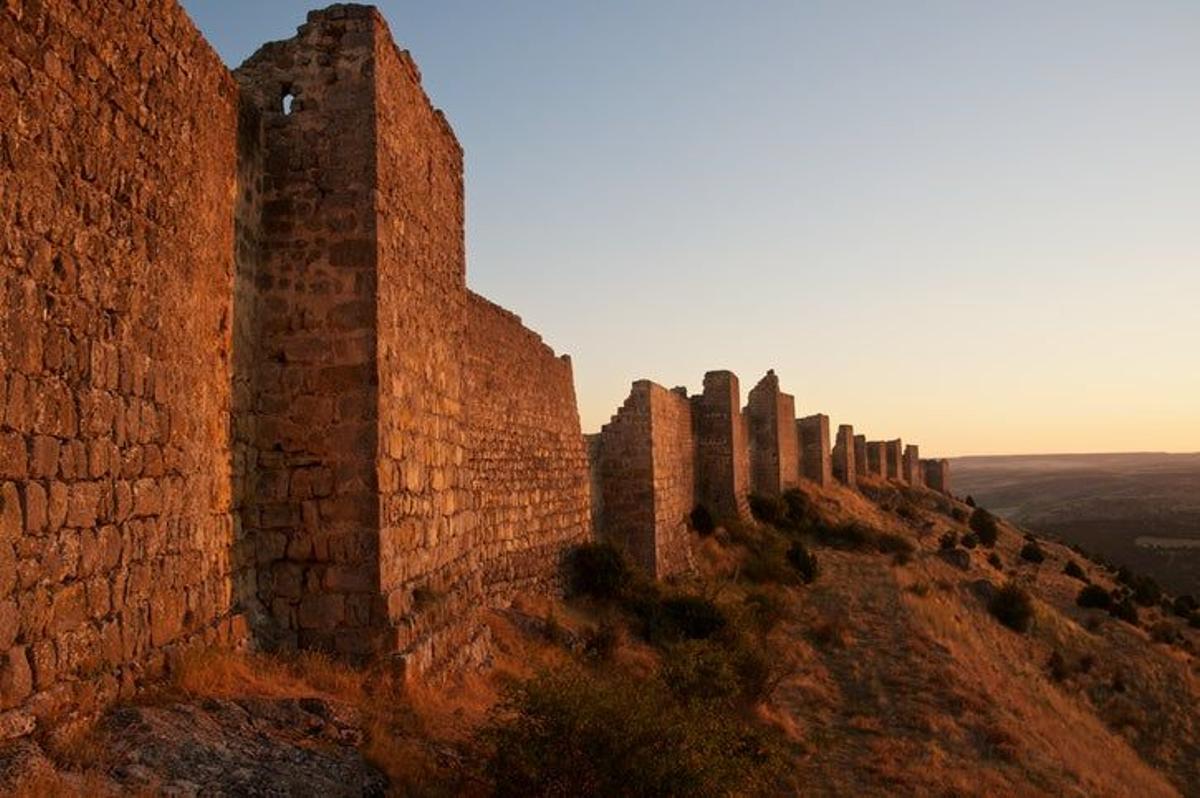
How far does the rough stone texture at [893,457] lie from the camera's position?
54750mm

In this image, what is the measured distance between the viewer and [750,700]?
12.2 m

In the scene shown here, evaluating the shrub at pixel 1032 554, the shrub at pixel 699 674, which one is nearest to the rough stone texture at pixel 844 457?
the shrub at pixel 1032 554

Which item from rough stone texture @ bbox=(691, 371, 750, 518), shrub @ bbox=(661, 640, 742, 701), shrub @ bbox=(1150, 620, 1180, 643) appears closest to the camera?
shrub @ bbox=(661, 640, 742, 701)

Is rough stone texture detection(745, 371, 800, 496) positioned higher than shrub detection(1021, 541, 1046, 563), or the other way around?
rough stone texture detection(745, 371, 800, 496)

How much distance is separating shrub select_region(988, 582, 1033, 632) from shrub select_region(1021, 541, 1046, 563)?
534 inches

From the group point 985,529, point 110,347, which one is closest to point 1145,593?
point 985,529

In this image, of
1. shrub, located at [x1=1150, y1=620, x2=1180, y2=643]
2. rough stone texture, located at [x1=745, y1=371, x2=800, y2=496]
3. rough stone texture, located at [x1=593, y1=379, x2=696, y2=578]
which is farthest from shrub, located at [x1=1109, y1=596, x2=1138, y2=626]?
rough stone texture, located at [x1=593, y1=379, x2=696, y2=578]

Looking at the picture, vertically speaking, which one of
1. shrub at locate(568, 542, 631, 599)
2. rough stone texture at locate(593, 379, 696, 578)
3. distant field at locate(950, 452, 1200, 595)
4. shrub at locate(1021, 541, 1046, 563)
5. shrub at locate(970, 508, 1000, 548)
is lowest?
distant field at locate(950, 452, 1200, 595)

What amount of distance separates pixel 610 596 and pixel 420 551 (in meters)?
Result: 8.71

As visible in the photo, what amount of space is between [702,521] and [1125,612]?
12.2m

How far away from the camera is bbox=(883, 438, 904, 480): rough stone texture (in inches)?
2156

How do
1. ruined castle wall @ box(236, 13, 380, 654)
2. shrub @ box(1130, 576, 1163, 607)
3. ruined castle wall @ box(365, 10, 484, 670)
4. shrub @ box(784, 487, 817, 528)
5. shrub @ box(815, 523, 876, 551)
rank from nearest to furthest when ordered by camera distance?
ruined castle wall @ box(236, 13, 380, 654) < ruined castle wall @ box(365, 10, 484, 670) < shrub @ box(815, 523, 876, 551) < shrub @ box(784, 487, 817, 528) < shrub @ box(1130, 576, 1163, 607)

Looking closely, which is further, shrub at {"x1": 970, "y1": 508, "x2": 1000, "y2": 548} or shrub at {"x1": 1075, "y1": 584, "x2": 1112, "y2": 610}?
shrub at {"x1": 970, "y1": 508, "x2": 1000, "y2": 548}

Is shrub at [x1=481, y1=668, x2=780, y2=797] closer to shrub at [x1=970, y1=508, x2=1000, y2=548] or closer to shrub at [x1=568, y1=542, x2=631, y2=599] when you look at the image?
shrub at [x1=568, y1=542, x2=631, y2=599]
